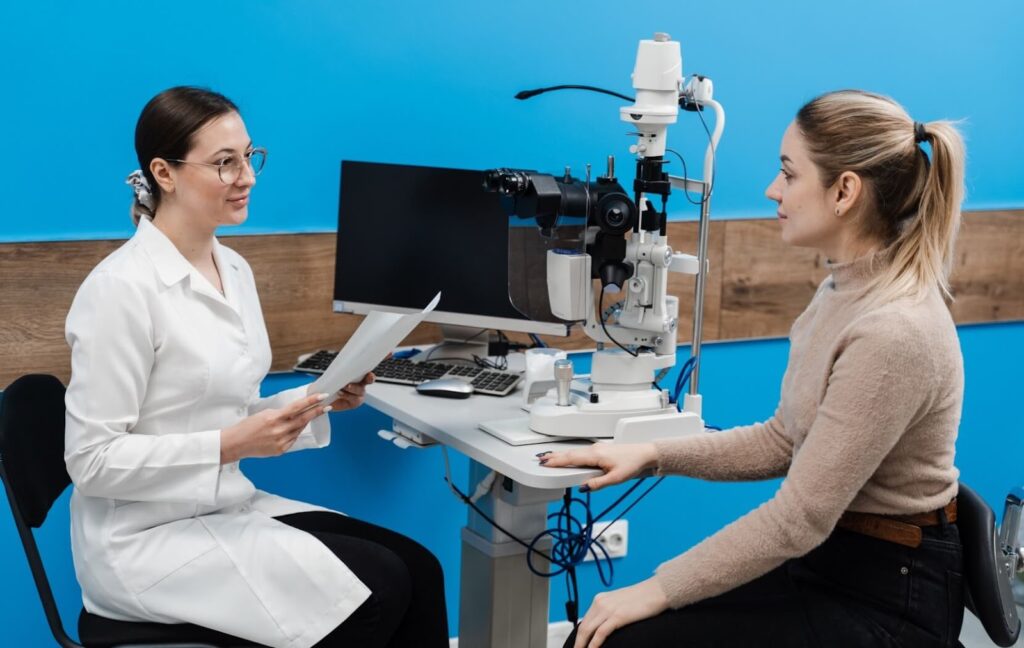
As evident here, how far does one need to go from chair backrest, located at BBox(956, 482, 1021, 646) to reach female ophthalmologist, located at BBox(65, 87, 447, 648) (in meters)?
0.88

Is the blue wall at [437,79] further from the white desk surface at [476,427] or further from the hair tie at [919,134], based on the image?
the hair tie at [919,134]

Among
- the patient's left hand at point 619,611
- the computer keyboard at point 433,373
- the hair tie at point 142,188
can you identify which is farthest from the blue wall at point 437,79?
the patient's left hand at point 619,611

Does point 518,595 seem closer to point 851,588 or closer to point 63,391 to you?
point 851,588

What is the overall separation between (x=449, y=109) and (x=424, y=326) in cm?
48

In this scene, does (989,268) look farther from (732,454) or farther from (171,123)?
(171,123)

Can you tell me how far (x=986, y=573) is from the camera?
1.73 meters

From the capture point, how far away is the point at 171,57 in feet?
7.73

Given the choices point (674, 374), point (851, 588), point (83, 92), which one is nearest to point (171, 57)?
point (83, 92)

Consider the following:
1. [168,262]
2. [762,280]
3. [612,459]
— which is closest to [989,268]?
[762,280]

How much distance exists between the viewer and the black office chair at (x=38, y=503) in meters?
1.77

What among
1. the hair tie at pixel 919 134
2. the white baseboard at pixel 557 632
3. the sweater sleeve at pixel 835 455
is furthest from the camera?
the white baseboard at pixel 557 632

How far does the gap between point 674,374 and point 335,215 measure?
0.97m

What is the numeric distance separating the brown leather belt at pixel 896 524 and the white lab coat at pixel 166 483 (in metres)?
0.75

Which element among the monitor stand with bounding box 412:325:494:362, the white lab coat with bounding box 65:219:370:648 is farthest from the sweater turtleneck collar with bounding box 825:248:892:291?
the monitor stand with bounding box 412:325:494:362
